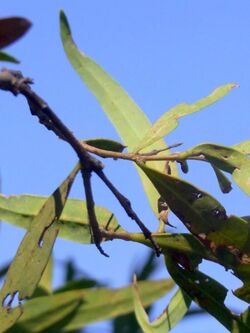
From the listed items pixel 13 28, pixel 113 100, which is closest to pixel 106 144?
pixel 113 100

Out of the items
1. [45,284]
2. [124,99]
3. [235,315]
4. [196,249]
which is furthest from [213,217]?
[124,99]

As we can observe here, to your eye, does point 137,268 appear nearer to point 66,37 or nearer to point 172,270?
point 172,270

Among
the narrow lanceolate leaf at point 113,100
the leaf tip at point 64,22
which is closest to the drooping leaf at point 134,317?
the narrow lanceolate leaf at point 113,100

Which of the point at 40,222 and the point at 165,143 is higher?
the point at 165,143

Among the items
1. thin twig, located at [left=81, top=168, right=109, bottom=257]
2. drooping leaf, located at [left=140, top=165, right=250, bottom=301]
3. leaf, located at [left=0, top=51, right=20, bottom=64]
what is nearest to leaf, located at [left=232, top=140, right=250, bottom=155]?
drooping leaf, located at [left=140, top=165, right=250, bottom=301]

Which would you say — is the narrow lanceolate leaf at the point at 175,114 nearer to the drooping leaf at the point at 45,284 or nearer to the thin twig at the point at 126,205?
the thin twig at the point at 126,205

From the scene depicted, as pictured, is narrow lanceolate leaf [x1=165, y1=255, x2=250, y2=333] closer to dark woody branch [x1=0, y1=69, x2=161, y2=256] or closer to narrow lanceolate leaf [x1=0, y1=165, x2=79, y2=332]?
dark woody branch [x1=0, y1=69, x2=161, y2=256]

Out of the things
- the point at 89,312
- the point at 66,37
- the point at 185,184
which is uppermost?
the point at 66,37
